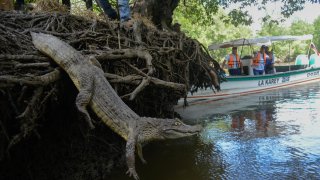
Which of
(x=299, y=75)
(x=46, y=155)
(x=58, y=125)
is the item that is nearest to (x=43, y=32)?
(x=58, y=125)

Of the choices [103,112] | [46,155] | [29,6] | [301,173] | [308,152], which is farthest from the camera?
[29,6]

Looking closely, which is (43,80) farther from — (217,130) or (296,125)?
(296,125)

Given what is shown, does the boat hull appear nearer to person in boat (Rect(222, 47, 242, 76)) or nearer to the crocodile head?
person in boat (Rect(222, 47, 242, 76))

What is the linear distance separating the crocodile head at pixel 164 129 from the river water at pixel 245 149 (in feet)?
6.03

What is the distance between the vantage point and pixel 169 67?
6.52 metres

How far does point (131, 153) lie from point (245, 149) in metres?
3.88

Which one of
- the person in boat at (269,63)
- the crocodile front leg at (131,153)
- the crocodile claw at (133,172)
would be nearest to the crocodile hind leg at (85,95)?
the crocodile front leg at (131,153)

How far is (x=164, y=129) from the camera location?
4.05 metres

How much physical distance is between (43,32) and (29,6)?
6.53ft

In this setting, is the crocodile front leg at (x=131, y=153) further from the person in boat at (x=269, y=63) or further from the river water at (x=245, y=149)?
the person in boat at (x=269, y=63)

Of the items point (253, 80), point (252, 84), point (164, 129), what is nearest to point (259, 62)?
point (253, 80)

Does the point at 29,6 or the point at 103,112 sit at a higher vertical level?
the point at 29,6

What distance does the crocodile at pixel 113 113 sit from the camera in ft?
12.7

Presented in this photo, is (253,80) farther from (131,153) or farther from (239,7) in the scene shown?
(131,153)
